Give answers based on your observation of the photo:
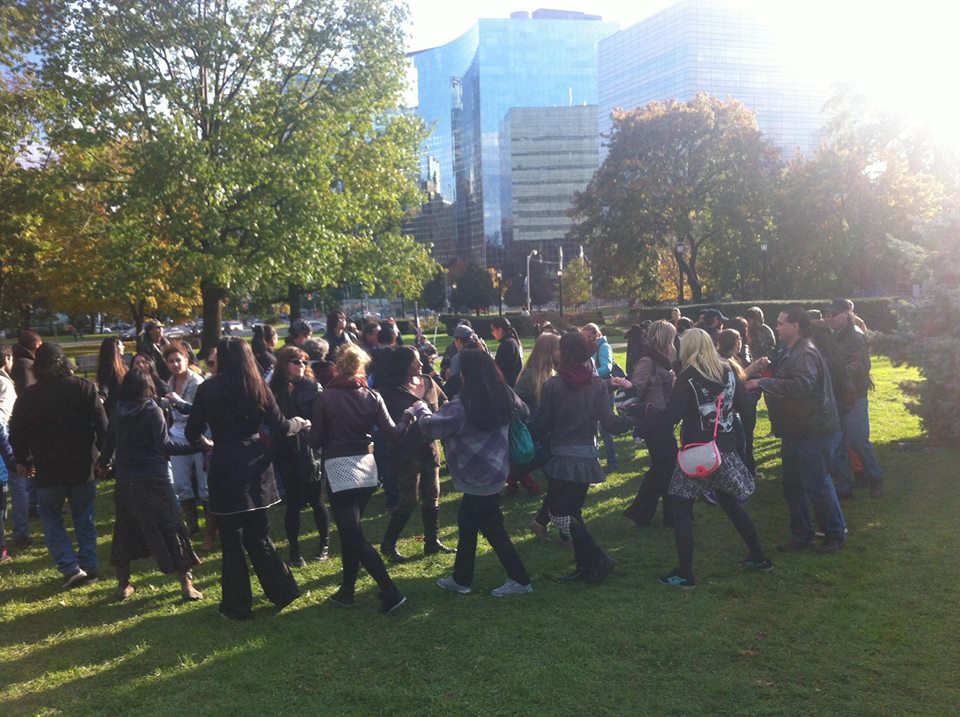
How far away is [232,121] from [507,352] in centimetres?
1441

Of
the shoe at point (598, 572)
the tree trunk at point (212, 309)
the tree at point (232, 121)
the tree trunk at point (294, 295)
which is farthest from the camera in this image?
the tree trunk at point (294, 295)

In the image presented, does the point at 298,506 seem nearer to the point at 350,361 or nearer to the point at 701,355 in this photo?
the point at 350,361

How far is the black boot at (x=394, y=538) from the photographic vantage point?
21.1 feet

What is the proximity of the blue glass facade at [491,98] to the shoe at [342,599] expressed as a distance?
419 ft

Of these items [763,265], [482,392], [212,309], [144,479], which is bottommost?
[144,479]

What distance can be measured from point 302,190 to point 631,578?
56.4 feet

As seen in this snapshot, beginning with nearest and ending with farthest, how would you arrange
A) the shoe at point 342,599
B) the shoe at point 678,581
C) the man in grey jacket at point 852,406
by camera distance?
the shoe at point 342,599, the shoe at point 678,581, the man in grey jacket at point 852,406

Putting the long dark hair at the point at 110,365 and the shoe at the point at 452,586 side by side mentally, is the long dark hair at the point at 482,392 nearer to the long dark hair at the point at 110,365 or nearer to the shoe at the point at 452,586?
the shoe at the point at 452,586

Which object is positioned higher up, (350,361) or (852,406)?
(350,361)

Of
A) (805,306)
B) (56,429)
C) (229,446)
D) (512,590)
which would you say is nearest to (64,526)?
(56,429)

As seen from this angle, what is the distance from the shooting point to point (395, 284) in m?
26.9

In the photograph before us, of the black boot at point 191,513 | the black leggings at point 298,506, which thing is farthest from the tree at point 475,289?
the black leggings at point 298,506

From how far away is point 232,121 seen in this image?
19.9 m

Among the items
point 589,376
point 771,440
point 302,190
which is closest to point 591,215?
point 302,190
